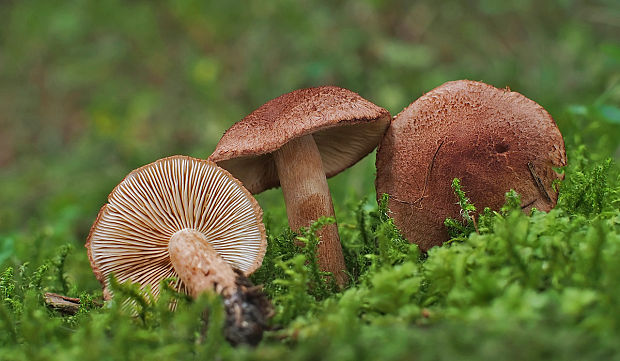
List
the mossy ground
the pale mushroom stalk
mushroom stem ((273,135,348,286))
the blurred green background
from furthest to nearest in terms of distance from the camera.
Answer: the blurred green background → mushroom stem ((273,135,348,286)) → the pale mushroom stalk → the mossy ground

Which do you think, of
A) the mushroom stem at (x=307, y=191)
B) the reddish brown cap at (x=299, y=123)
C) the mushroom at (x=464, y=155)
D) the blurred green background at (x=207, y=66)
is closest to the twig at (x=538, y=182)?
the mushroom at (x=464, y=155)

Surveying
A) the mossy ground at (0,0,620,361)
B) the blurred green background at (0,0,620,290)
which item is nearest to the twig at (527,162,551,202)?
the mossy ground at (0,0,620,361)

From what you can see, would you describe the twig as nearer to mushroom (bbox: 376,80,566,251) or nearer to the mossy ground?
mushroom (bbox: 376,80,566,251)

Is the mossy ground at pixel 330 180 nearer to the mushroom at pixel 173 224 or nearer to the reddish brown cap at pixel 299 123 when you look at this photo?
the mushroom at pixel 173 224

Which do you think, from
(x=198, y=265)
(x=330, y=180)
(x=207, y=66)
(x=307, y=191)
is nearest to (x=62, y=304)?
(x=198, y=265)

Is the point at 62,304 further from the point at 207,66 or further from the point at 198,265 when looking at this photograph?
the point at 207,66

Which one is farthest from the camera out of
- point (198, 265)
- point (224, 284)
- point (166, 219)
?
point (166, 219)

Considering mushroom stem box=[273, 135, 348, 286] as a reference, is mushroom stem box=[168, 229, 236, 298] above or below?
below
